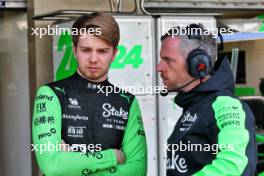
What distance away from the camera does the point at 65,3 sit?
5297 millimetres

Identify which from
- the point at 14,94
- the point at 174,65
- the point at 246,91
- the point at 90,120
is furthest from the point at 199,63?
the point at 246,91

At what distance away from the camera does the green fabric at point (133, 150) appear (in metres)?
2.92

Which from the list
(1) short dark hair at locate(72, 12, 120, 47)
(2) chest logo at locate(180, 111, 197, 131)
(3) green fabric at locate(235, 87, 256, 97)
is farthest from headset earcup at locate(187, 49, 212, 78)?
(3) green fabric at locate(235, 87, 256, 97)

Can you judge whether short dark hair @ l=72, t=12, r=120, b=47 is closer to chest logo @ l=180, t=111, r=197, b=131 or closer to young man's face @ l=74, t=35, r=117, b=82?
young man's face @ l=74, t=35, r=117, b=82

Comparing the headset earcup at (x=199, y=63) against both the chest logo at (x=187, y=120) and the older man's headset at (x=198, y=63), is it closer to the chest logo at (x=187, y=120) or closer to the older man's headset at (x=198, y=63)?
the older man's headset at (x=198, y=63)

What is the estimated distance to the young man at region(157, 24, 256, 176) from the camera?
7.20 feet

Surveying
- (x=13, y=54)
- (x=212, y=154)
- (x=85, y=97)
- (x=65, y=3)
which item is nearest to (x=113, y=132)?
(x=85, y=97)

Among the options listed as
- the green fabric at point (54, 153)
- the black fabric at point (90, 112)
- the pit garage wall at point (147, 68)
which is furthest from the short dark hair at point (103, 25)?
the pit garage wall at point (147, 68)

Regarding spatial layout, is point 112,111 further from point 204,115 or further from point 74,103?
point 204,115

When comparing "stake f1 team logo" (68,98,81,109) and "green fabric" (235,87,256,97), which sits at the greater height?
"stake f1 team logo" (68,98,81,109)

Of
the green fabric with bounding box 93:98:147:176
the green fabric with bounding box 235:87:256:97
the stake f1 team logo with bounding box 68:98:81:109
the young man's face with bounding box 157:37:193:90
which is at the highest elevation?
the young man's face with bounding box 157:37:193:90

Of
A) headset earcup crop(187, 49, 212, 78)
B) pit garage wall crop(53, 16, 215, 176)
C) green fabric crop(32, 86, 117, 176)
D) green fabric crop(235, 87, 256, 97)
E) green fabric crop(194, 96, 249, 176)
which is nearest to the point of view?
green fabric crop(194, 96, 249, 176)

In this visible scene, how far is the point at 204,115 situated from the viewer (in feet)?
7.58

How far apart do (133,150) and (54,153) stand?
0.45 metres
